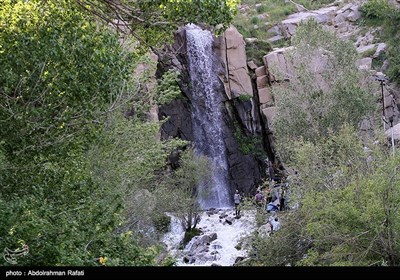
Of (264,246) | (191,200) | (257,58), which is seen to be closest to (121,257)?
(264,246)

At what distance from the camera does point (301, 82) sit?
83.8ft

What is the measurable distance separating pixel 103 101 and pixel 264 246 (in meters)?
6.87

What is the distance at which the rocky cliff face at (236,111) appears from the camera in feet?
100

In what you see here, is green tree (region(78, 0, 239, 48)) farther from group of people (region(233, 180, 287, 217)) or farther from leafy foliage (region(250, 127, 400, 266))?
group of people (region(233, 180, 287, 217))

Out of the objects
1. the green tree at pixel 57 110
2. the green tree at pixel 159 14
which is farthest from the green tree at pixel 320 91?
the green tree at pixel 57 110

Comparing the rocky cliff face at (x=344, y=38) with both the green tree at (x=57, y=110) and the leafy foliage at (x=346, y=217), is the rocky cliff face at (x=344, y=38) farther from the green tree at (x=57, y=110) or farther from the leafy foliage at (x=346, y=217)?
the green tree at (x=57, y=110)

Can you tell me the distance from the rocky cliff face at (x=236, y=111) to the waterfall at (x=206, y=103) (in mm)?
315

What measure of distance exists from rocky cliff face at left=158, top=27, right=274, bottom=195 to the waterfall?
0.31 meters

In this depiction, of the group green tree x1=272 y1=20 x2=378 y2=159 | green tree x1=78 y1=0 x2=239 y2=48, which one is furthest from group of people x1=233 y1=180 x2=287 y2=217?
green tree x1=78 y1=0 x2=239 y2=48

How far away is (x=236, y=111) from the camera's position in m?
31.5

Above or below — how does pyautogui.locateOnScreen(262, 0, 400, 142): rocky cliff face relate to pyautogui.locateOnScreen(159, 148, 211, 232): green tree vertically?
above

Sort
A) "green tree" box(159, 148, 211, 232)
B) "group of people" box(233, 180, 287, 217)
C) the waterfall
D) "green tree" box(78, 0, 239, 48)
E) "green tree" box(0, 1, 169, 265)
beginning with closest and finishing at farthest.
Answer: "green tree" box(0, 1, 169, 265) → "green tree" box(78, 0, 239, 48) → "group of people" box(233, 180, 287, 217) → "green tree" box(159, 148, 211, 232) → the waterfall

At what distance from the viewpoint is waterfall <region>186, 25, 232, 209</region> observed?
30266 millimetres
